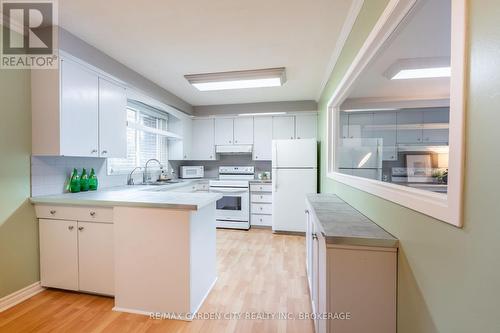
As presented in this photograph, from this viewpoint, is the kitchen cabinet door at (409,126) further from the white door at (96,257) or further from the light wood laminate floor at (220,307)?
the white door at (96,257)

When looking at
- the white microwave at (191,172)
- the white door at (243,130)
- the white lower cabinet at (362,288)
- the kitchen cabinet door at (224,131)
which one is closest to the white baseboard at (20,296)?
the white lower cabinet at (362,288)

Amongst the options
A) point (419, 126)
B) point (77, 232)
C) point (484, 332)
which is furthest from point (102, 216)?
point (419, 126)

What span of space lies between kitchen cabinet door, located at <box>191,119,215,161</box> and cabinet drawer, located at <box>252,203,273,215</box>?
1363 millimetres

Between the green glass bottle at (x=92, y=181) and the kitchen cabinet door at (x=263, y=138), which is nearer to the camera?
the green glass bottle at (x=92, y=181)

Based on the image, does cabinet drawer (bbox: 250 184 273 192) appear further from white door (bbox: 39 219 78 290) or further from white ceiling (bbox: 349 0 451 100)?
white door (bbox: 39 219 78 290)

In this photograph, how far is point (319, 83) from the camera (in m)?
3.30

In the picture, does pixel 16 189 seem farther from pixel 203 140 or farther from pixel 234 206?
pixel 203 140

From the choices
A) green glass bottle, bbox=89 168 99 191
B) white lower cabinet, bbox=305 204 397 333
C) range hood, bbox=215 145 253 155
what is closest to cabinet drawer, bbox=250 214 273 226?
range hood, bbox=215 145 253 155

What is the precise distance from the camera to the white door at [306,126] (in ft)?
13.8

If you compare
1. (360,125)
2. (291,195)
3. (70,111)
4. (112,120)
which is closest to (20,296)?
(70,111)

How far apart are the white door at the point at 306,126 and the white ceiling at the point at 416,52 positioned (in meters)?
1.83

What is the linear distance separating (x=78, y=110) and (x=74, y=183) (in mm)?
762

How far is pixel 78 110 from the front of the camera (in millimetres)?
2121

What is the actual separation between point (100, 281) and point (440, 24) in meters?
2.87
